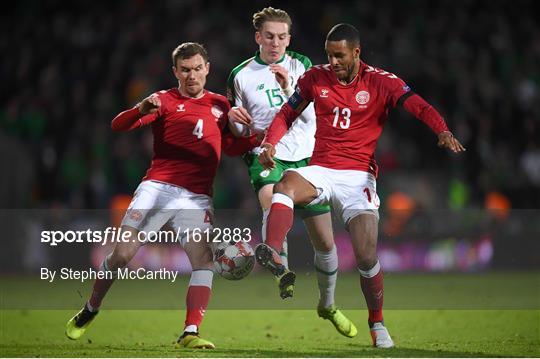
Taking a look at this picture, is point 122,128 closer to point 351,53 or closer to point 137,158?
point 351,53

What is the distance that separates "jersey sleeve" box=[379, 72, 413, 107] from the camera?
756cm

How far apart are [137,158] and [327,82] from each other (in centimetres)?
825

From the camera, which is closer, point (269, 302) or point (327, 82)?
point (327, 82)

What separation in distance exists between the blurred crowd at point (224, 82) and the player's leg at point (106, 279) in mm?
7006

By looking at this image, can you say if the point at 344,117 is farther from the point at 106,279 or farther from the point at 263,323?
the point at 263,323

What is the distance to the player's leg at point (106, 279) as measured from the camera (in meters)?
7.82

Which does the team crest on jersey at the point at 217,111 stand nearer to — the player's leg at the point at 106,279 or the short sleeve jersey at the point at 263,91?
the short sleeve jersey at the point at 263,91

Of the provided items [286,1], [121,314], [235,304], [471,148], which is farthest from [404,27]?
[235,304]

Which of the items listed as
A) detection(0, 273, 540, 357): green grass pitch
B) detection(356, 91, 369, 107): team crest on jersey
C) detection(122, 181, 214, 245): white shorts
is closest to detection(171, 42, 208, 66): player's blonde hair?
detection(122, 181, 214, 245): white shorts

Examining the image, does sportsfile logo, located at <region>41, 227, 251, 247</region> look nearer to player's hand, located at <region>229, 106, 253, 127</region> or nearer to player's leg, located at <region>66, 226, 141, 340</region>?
player's leg, located at <region>66, 226, 141, 340</region>

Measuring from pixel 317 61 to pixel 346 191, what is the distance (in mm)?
10566

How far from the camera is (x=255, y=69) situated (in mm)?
8648

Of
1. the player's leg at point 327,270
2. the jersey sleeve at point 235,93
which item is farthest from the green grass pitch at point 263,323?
the jersey sleeve at point 235,93

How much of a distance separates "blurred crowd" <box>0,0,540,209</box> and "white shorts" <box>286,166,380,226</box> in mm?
7752
